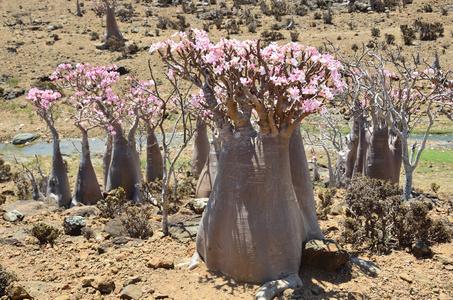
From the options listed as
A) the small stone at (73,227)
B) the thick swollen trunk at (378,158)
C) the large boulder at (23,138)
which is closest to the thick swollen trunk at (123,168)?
the small stone at (73,227)

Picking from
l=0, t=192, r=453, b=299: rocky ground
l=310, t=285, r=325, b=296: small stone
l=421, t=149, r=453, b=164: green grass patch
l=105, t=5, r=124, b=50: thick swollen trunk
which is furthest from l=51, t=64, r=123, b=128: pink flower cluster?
l=105, t=5, r=124, b=50: thick swollen trunk

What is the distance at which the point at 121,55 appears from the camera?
2884cm

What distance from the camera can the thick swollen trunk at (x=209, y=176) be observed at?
899cm

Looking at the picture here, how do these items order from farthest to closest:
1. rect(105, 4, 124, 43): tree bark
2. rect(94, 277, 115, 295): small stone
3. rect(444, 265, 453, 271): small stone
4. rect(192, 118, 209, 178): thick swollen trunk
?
rect(105, 4, 124, 43): tree bark < rect(192, 118, 209, 178): thick swollen trunk < rect(444, 265, 453, 271): small stone < rect(94, 277, 115, 295): small stone

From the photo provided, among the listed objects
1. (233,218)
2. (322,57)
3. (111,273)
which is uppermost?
(322,57)

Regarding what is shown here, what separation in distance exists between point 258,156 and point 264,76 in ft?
2.25

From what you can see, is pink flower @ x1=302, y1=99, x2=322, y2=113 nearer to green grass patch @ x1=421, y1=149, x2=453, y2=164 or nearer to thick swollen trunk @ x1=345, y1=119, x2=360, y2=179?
thick swollen trunk @ x1=345, y1=119, x2=360, y2=179

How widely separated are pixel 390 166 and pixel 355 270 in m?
5.20

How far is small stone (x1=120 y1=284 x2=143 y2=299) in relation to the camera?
4672 millimetres

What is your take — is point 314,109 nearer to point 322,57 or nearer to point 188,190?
point 322,57

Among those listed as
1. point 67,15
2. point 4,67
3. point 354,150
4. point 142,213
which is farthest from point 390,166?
point 67,15

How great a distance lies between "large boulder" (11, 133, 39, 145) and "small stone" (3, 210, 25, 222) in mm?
13773

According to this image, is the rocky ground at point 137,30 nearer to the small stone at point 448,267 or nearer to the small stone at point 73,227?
the small stone at point 73,227

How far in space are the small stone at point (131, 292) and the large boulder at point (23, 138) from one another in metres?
17.9
